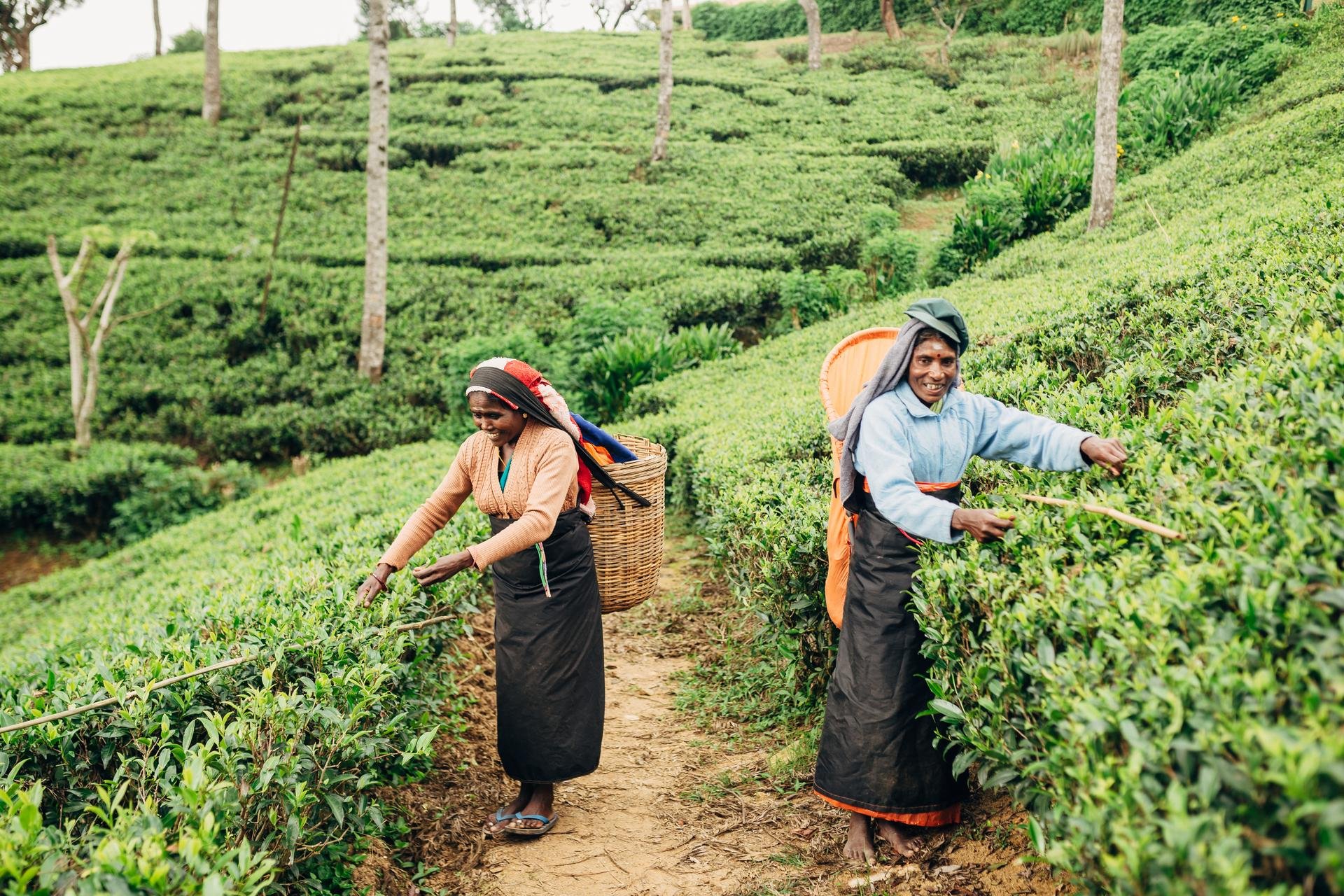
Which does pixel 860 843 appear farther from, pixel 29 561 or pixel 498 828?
pixel 29 561

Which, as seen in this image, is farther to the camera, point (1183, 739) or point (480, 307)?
point (480, 307)

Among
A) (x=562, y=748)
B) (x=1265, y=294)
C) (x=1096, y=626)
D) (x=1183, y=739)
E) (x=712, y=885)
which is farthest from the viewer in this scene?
(x=1265, y=294)

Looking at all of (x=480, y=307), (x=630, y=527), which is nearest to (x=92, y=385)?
(x=480, y=307)

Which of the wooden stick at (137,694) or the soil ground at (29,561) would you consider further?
the soil ground at (29,561)

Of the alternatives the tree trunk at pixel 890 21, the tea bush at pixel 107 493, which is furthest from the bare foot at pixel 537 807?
the tree trunk at pixel 890 21

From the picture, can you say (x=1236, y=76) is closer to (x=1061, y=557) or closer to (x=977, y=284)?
(x=977, y=284)

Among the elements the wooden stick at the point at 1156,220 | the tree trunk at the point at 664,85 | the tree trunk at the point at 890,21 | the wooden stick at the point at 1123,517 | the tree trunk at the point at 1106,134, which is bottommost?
the wooden stick at the point at 1123,517

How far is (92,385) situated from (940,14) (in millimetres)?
25461

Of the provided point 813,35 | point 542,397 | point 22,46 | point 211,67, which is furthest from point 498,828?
point 22,46

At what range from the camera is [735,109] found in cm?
2203

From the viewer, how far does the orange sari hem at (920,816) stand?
288 cm

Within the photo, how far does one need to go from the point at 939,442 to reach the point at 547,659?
5.47 feet

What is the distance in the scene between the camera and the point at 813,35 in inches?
986

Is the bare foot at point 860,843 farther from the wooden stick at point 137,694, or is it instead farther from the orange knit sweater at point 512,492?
the wooden stick at point 137,694
